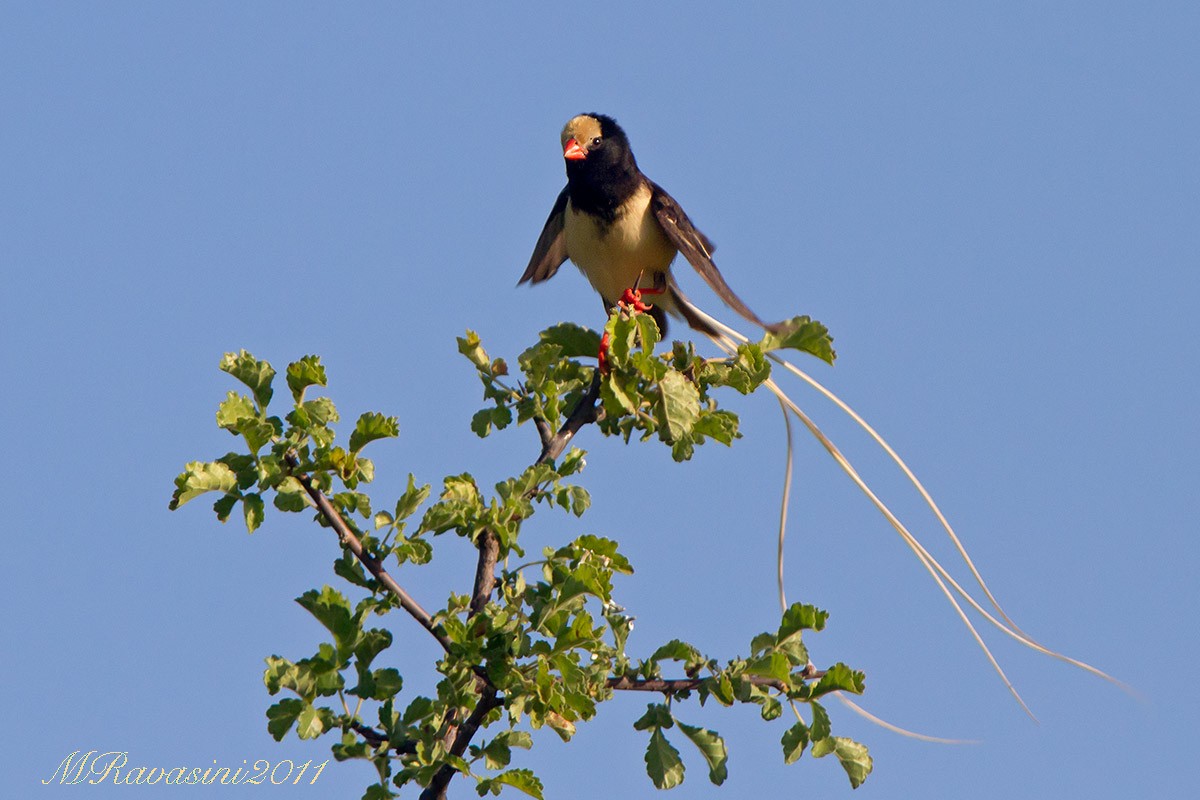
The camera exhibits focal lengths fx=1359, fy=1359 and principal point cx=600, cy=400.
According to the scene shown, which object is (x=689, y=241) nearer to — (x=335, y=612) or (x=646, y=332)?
(x=646, y=332)

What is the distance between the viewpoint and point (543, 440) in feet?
12.7

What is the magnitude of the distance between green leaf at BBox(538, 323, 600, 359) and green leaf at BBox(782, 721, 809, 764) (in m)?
1.30

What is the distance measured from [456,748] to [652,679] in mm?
520

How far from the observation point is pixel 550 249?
23.4ft

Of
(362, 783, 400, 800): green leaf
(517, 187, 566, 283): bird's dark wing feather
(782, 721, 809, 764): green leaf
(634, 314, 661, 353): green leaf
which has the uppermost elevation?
(517, 187, 566, 283): bird's dark wing feather

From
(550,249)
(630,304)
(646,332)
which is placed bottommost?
(646,332)

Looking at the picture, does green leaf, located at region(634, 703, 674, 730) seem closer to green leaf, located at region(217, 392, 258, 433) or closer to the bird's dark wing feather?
green leaf, located at region(217, 392, 258, 433)

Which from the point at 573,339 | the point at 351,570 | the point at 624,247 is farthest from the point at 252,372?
the point at 624,247

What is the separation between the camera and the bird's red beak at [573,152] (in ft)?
22.0

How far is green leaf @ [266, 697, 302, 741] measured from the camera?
316 cm

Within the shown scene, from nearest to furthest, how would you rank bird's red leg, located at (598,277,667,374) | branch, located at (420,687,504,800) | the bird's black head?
1. branch, located at (420,687,504,800)
2. bird's red leg, located at (598,277,667,374)
3. the bird's black head

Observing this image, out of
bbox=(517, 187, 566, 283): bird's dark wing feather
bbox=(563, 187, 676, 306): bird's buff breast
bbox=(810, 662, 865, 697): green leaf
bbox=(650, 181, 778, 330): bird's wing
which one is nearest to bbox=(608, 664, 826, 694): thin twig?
bbox=(810, 662, 865, 697): green leaf

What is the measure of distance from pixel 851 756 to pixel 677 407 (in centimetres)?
104

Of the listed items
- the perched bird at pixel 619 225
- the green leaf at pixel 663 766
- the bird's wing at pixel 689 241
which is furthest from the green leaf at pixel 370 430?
the perched bird at pixel 619 225
